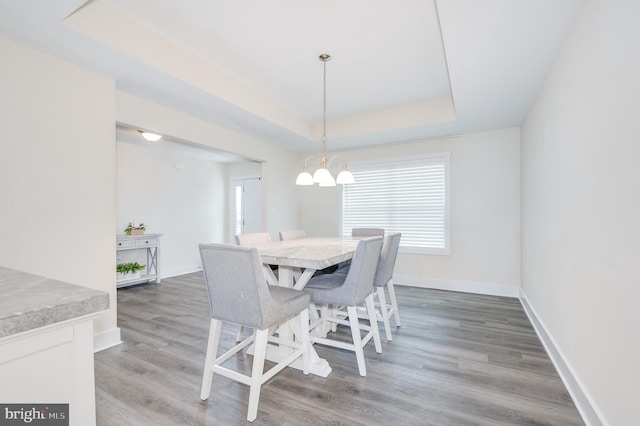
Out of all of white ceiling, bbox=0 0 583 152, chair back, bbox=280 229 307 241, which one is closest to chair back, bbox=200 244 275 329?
chair back, bbox=280 229 307 241

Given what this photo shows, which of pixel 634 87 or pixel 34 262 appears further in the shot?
pixel 34 262

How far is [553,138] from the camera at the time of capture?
235cm

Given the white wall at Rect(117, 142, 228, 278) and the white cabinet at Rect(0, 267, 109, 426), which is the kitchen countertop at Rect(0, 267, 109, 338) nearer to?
the white cabinet at Rect(0, 267, 109, 426)

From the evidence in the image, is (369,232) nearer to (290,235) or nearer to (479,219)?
(290,235)

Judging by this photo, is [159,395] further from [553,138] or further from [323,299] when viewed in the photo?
[553,138]

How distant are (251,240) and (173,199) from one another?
11.8 ft

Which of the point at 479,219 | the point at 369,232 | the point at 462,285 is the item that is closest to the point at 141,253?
the point at 369,232

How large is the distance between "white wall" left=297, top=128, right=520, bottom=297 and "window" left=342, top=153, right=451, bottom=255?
0.43 ft

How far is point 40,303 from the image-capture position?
2.45 feet

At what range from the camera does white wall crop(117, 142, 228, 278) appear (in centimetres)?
507

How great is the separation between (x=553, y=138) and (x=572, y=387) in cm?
179

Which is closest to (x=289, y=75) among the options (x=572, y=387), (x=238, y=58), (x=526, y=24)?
(x=238, y=58)

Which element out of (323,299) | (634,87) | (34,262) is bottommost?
(323,299)

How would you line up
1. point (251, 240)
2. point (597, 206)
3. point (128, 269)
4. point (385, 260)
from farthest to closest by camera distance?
point (128, 269) < point (251, 240) < point (385, 260) < point (597, 206)
